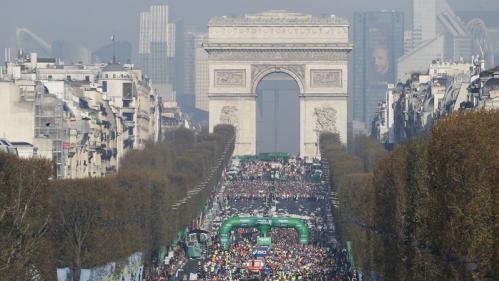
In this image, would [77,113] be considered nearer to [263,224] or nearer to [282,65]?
[263,224]

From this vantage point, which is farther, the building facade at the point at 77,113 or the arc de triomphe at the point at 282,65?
the arc de triomphe at the point at 282,65

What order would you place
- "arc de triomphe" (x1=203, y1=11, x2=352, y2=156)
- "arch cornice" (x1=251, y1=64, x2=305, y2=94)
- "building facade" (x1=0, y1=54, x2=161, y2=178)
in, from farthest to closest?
"arch cornice" (x1=251, y1=64, x2=305, y2=94) → "arc de triomphe" (x1=203, y1=11, x2=352, y2=156) → "building facade" (x1=0, y1=54, x2=161, y2=178)

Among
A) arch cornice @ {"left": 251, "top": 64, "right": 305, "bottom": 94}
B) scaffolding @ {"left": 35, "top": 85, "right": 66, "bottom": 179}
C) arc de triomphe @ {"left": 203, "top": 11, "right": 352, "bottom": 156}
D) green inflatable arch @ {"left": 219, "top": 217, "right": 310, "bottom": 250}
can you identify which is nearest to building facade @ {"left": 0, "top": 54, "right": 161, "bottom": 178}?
scaffolding @ {"left": 35, "top": 85, "right": 66, "bottom": 179}

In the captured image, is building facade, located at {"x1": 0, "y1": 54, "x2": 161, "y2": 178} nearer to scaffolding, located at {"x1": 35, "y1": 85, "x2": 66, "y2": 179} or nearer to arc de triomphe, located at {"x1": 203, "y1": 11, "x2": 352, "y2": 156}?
scaffolding, located at {"x1": 35, "y1": 85, "x2": 66, "y2": 179}

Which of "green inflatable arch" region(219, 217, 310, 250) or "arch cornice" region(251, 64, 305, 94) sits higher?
"arch cornice" region(251, 64, 305, 94)

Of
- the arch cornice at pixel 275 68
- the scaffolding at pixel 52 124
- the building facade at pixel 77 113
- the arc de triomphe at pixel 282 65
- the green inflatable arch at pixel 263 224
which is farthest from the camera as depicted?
the arch cornice at pixel 275 68

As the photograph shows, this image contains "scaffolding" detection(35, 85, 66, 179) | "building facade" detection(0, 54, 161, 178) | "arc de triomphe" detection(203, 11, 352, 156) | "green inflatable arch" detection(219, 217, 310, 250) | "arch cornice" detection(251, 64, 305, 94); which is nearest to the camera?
"building facade" detection(0, 54, 161, 178)

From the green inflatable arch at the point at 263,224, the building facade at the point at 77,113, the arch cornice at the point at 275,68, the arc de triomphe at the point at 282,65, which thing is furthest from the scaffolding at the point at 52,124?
the arch cornice at the point at 275,68

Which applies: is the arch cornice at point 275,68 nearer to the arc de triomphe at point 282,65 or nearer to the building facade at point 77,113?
the arc de triomphe at point 282,65
